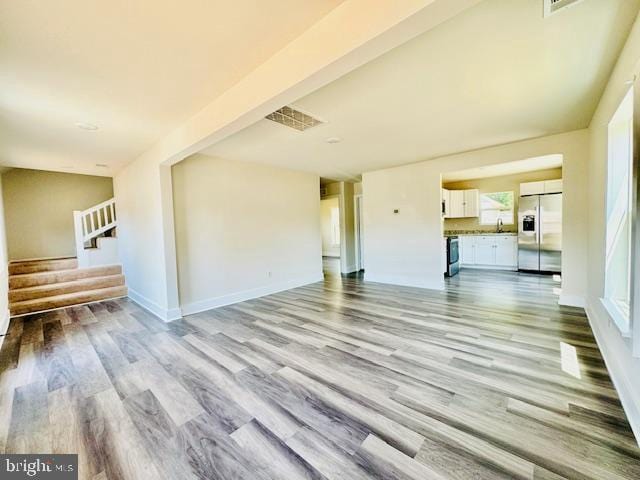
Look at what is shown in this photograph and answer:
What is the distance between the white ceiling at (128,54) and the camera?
145 cm

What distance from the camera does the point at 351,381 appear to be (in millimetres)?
2125

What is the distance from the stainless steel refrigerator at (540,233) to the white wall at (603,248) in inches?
105

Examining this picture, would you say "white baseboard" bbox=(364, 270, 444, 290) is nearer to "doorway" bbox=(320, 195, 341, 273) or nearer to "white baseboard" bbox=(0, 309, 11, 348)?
"doorway" bbox=(320, 195, 341, 273)

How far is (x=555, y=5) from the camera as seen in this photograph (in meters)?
1.44

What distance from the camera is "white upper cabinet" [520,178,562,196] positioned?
5754 millimetres

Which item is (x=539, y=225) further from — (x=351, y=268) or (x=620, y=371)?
(x=620, y=371)

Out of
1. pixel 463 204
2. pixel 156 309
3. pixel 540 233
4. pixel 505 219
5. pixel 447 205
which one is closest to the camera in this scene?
pixel 156 309

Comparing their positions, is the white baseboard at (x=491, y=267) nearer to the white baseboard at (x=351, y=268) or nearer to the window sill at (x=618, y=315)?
the white baseboard at (x=351, y=268)

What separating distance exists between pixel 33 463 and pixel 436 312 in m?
3.99

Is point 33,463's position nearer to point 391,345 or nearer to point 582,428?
point 391,345

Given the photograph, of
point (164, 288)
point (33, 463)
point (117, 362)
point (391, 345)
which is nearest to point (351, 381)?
point (391, 345)

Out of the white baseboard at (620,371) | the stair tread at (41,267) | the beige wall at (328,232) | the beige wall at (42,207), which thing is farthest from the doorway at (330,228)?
the white baseboard at (620,371)

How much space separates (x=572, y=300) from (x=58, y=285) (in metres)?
8.62

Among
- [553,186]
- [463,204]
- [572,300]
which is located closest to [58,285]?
[572,300]
